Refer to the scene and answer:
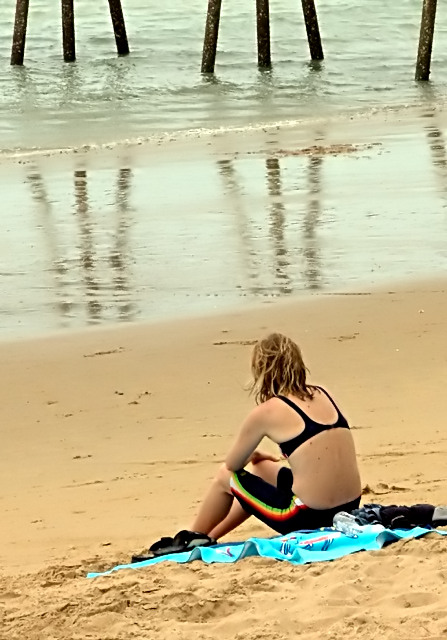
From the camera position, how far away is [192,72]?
26641 millimetres

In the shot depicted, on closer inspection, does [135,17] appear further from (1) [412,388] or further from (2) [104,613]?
(2) [104,613]

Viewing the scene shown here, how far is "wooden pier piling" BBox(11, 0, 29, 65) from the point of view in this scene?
25250 mm

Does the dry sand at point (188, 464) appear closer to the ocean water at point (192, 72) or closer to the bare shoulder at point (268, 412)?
the bare shoulder at point (268, 412)

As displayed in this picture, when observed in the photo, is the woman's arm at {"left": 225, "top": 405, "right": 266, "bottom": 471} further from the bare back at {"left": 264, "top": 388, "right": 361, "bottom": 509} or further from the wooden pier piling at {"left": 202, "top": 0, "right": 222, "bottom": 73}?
the wooden pier piling at {"left": 202, "top": 0, "right": 222, "bottom": 73}

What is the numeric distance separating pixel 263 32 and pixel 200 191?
13708 mm

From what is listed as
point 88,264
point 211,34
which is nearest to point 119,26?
point 211,34

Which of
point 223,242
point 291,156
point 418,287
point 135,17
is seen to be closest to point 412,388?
point 418,287

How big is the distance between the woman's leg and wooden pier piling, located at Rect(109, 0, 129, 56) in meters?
22.8

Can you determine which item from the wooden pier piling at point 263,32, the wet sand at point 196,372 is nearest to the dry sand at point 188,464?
the wet sand at point 196,372

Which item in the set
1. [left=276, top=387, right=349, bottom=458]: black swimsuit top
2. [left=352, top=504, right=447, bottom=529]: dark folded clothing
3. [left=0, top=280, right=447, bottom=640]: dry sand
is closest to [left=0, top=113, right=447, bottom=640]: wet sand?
[left=0, top=280, right=447, bottom=640]: dry sand

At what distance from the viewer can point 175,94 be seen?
24031 millimetres

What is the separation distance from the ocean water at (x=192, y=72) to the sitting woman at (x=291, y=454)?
13.9m

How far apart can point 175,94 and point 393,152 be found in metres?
9.68

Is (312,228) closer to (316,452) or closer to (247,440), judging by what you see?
(247,440)
